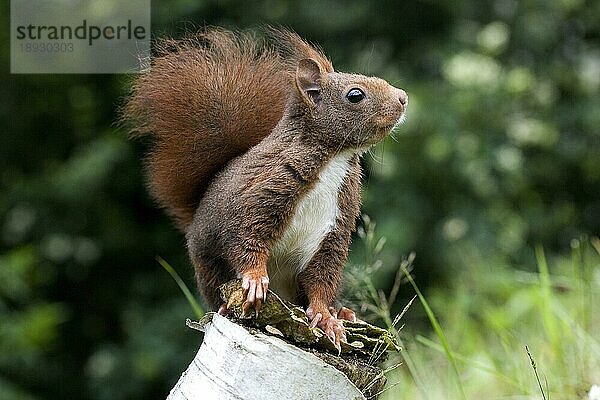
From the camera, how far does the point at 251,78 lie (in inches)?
65.1

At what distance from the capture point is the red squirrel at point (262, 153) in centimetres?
143

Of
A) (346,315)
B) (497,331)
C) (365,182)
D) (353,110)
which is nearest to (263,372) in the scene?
(346,315)

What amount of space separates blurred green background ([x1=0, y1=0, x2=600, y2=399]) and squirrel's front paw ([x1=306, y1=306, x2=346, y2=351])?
2.19 metres

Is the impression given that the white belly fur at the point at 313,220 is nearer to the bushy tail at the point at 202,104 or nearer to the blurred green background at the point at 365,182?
the bushy tail at the point at 202,104

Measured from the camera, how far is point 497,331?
236 cm

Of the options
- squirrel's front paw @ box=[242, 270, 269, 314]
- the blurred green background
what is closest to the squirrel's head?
squirrel's front paw @ box=[242, 270, 269, 314]

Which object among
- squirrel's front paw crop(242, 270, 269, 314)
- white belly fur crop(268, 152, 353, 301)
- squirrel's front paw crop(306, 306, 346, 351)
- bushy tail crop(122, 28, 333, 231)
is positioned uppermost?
bushy tail crop(122, 28, 333, 231)

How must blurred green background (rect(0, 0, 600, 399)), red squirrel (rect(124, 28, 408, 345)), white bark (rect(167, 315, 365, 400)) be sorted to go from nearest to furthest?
white bark (rect(167, 315, 365, 400)), red squirrel (rect(124, 28, 408, 345)), blurred green background (rect(0, 0, 600, 399))

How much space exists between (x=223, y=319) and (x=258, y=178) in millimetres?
228

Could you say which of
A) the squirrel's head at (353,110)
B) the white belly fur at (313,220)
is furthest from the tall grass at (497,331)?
the squirrel's head at (353,110)

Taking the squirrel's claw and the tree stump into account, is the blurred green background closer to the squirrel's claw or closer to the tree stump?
the squirrel's claw

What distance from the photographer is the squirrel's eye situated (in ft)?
4.81

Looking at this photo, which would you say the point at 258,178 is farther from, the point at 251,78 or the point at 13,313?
the point at 13,313

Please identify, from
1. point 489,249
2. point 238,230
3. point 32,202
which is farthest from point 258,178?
point 32,202
